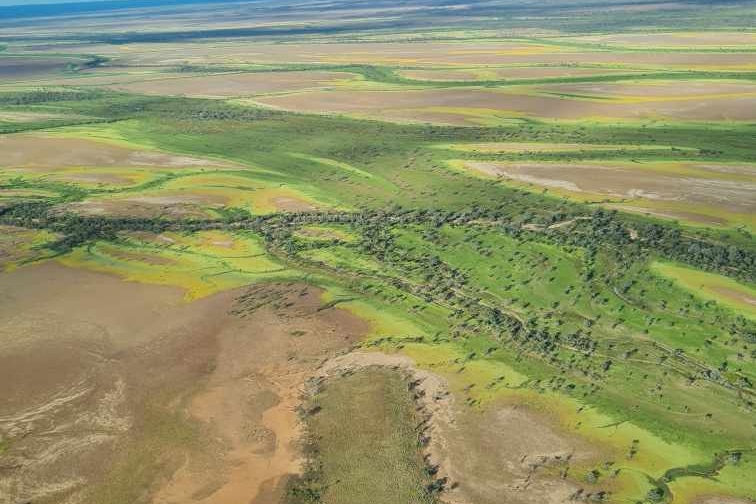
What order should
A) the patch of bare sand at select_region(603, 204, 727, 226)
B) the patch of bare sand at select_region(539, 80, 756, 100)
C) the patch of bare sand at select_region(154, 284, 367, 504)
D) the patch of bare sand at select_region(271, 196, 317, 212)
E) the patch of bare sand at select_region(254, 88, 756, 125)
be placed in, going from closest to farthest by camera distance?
1. the patch of bare sand at select_region(154, 284, 367, 504)
2. the patch of bare sand at select_region(603, 204, 727, 226)
3. the patch of bare sand at select_region(271, 196, 317, 212)
4. the patch of bare sand at select_region(254, 88, 756, 125)
5. the patch of bare sand at select_region(539, 80, 756, 100)

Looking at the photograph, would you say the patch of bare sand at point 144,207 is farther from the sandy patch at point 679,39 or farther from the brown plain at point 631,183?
the sandy patch at point 679,39

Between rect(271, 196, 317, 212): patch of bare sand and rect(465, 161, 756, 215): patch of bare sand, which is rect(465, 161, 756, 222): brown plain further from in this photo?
rect(271, 196, 317, 212): patch of bare sand

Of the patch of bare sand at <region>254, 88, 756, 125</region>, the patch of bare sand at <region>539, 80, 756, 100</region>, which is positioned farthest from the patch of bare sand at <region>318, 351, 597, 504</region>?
the patch of bare sand at <region>539, 80, 756, 100</region>

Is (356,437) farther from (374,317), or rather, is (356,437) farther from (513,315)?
(513,315)

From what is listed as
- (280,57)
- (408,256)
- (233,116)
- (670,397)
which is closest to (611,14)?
(280,57)

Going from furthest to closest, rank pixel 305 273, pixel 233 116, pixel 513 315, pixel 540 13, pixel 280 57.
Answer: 1. pixel 540 13
2. pixel 280 57
3. pixel 233 116
4. pixel 305 273
5. pixel 513 315
